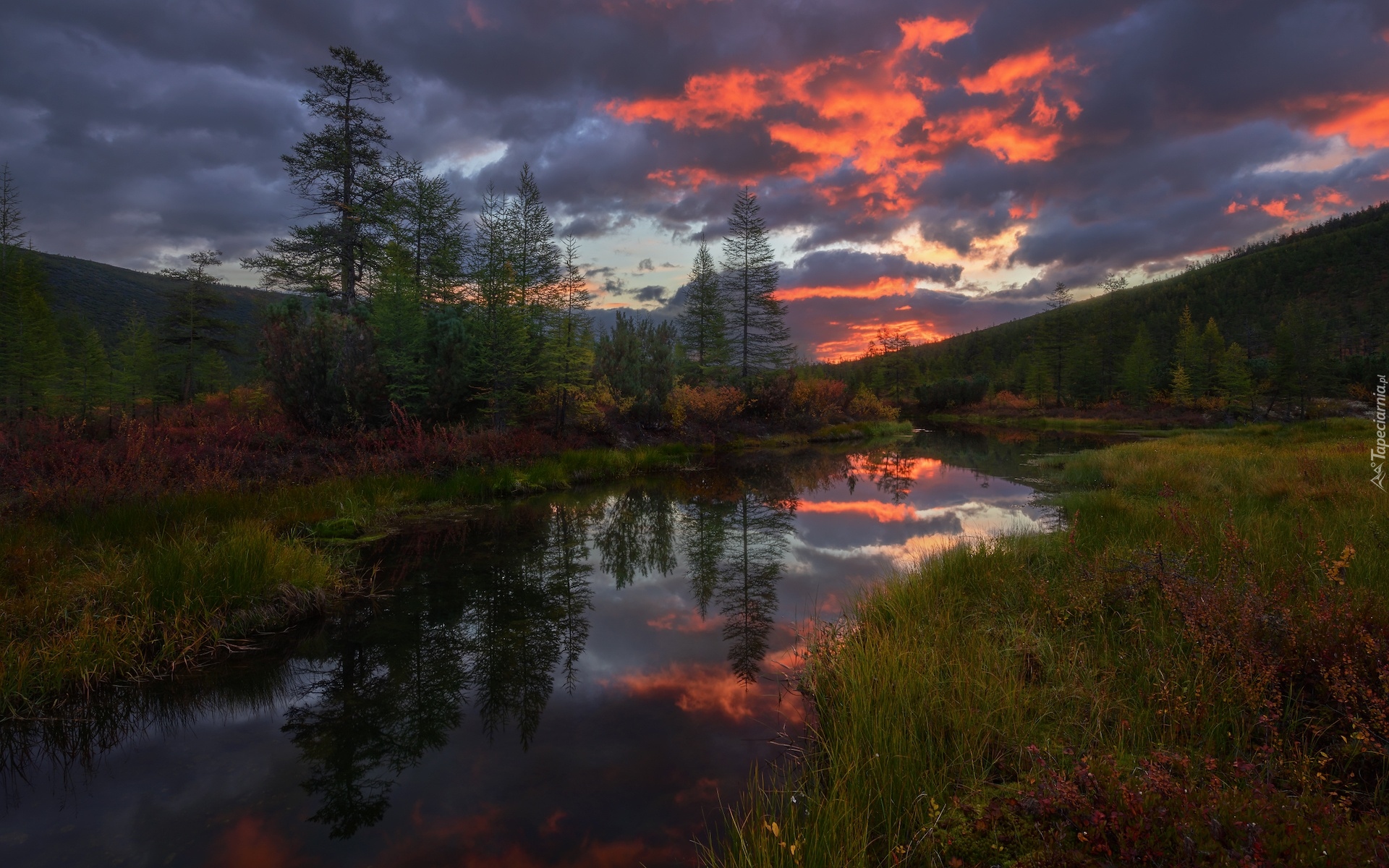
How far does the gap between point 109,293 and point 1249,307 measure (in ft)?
665

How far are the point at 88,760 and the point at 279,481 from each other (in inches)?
319

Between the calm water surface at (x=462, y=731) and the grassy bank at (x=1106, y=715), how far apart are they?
2.83ft

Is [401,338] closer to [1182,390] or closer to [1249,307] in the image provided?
[1182,390]

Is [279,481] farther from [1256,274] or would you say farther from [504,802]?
[1256,274]

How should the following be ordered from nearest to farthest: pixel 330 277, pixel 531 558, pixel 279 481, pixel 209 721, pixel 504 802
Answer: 1. pixel 504 802
2. pixel 209 721
3. pixel 531 558
4. pixel 279 481
5. pixel 330 277

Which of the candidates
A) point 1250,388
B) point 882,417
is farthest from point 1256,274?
point 882,417

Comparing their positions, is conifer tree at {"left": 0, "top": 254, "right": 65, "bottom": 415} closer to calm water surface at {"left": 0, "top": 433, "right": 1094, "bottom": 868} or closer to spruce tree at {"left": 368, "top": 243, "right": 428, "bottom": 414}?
spruce tree at {"left": 368, "top": 243, "right": 428, "bottom": 414}

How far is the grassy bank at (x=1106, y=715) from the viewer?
2273 mm

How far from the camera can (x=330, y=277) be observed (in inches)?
934

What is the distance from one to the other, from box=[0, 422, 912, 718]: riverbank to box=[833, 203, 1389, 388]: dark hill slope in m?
74.1

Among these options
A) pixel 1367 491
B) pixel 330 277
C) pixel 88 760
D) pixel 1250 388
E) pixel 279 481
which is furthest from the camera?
pixel 1250 388

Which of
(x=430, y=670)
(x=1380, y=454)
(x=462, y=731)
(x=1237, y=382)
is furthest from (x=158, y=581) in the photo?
(x=1237, y=382)

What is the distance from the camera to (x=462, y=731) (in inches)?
185

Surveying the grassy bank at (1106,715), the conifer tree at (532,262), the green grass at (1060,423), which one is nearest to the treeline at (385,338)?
the conifer tree at (532,262)
